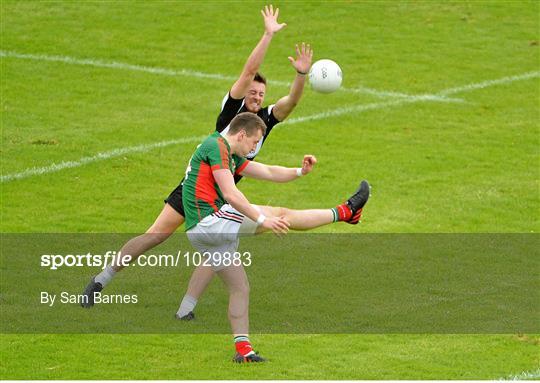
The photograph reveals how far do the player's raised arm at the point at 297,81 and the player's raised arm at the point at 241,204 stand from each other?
212 centimetres

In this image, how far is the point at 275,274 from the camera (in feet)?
44.3

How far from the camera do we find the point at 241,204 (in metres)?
9.92

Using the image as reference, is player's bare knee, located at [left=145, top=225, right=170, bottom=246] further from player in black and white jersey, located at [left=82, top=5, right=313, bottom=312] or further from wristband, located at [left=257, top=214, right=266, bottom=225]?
wristband, located at [left=257, top=214, right=266, bottom=225]

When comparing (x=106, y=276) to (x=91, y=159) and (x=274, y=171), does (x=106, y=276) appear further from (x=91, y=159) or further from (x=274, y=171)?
(x=91, y=159)

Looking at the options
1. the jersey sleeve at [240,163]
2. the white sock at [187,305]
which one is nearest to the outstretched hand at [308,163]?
the jersey sleeve at [240,163]

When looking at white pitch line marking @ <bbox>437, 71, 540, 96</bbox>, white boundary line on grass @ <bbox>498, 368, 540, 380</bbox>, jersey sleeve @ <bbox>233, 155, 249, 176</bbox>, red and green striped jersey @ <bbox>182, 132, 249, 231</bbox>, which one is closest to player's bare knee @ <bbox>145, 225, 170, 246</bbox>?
jersey sleeve @ <bbox>233, 155, 249, 176</bbox>

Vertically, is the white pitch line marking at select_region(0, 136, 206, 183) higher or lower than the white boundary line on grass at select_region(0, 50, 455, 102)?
lower

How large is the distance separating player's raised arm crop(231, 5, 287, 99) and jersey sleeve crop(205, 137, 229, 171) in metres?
1.20

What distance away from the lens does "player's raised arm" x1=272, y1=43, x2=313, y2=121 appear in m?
12.0

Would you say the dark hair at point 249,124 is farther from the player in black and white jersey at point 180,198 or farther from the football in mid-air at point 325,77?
the football in mid-air at point 325,77

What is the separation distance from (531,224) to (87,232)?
5.79 metres

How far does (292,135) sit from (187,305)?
7968mm

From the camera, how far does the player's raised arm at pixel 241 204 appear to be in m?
9.77

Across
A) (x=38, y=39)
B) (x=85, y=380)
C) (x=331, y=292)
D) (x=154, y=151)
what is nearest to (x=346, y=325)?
(x=331, y=292)
